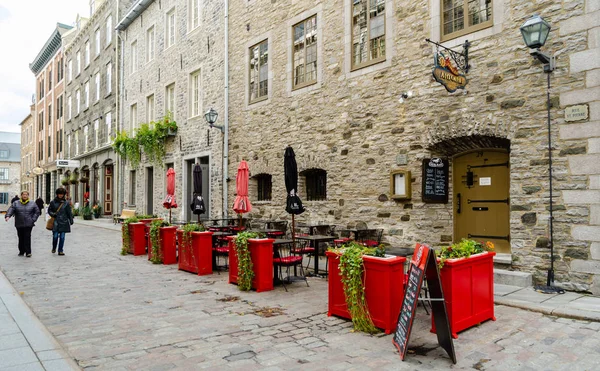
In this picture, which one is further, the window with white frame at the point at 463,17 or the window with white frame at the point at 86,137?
the window with white frame at the point at 86,137

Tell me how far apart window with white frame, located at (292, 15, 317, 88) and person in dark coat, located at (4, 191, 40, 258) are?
703cm

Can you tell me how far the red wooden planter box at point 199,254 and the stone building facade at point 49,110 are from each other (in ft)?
93.7

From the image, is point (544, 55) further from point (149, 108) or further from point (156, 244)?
point (149, 108)

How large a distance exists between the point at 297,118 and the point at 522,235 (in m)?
6.21

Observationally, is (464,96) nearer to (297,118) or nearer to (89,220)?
(297,118)

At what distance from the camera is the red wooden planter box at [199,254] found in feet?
26.9

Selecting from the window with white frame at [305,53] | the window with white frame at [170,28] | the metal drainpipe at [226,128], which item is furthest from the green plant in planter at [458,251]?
the window with white frame at [170,28]

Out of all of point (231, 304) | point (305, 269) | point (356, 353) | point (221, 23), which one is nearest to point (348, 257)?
point (356, 353)

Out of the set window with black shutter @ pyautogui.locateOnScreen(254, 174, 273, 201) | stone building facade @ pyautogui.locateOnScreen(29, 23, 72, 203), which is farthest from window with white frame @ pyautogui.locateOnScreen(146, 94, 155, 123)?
stone building facade @ pyautogui.locateOnScreen(29, 23, 72, 203)

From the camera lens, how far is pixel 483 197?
7.89m

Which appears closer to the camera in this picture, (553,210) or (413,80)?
(553,210)

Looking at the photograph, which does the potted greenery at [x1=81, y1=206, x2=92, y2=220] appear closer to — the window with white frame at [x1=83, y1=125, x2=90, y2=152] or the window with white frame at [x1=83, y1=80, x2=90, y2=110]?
the window with white frame at [x1=83, y1=125, x2=90, y2=152]

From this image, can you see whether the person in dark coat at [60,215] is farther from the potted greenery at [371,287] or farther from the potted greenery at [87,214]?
the potted greenery at [87,214]

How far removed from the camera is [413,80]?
8523 mm
